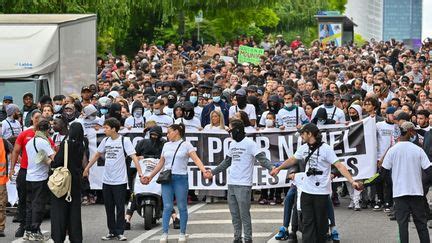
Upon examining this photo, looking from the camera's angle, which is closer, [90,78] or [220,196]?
[220,196]

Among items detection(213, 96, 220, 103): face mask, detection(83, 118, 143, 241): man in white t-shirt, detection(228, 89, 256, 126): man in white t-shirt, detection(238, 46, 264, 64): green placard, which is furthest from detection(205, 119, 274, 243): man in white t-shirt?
detection(238, 46, 264, 64): green placard

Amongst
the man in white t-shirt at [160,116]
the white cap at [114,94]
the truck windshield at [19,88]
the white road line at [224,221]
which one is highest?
the truck windshield at [19,88]

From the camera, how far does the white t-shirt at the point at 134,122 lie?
22.5 m

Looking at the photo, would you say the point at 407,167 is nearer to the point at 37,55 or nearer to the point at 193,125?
the point at 193,125

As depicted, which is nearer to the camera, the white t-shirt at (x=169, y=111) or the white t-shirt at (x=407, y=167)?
the white t-shirt at (x=407, y=167)

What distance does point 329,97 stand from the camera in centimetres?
2209

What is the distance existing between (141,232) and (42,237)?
1578mm

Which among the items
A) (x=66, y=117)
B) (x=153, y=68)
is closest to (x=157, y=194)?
(x=66, y=117)

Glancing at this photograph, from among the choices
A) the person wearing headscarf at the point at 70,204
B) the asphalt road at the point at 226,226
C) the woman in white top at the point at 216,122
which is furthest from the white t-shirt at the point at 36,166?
the woman in white top at the point at 216,122

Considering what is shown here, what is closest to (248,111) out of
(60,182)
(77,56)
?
(77,56)

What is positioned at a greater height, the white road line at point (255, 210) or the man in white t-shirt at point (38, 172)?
the man in white t-shirt at point (38, 172)

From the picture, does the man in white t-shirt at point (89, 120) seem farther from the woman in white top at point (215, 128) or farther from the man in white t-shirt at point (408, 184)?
the man in white t-shirt at point (408, 184)

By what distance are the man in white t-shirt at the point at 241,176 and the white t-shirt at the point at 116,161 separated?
1.63 meters

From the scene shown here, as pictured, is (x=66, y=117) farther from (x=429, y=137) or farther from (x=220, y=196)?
(x=429, y=137)
